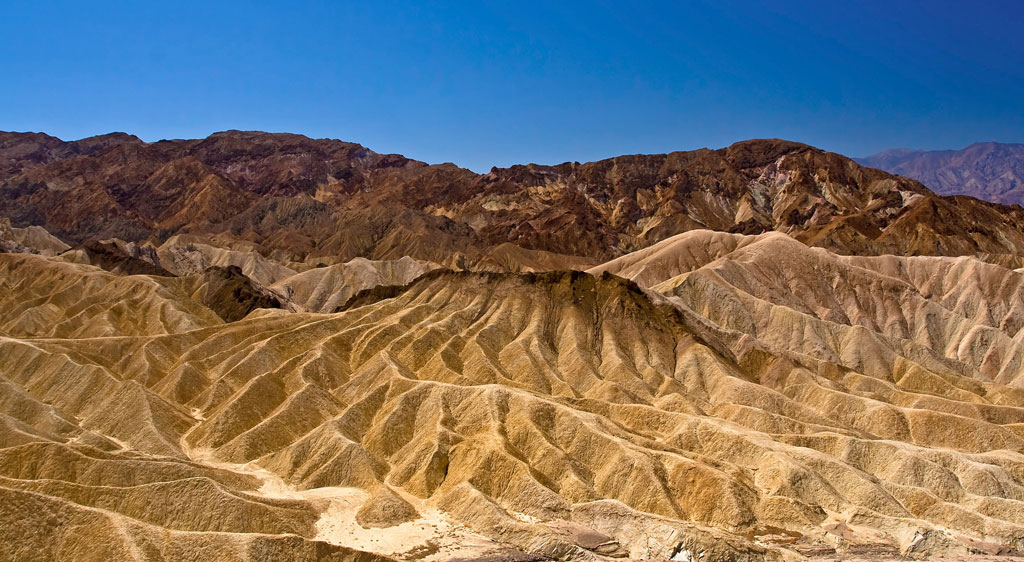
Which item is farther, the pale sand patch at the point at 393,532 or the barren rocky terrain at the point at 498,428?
the barren rocky terrain at the point at 498,428

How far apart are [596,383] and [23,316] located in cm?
9797

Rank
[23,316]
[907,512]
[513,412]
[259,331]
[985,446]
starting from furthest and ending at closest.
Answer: [23,316] < [259,331] < [985,446] < [513,412] < [907,512]

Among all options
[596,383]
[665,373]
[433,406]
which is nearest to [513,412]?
[433,406]

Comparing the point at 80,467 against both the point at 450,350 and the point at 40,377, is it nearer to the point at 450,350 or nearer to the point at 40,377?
the point at 40,377

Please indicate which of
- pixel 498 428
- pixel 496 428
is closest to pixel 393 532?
pixel 496 428

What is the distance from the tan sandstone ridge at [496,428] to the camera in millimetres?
60219

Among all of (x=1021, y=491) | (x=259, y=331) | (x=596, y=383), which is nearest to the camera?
(x=1021, y=491)

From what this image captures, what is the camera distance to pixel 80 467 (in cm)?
6397

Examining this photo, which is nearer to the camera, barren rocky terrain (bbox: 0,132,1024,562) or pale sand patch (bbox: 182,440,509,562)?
pale sand patch (bbox: 182,440,509,562)

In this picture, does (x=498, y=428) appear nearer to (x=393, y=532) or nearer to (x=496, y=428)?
(x=496, y=428)

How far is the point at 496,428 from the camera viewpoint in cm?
7981

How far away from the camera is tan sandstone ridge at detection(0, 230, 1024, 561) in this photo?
60219 mm

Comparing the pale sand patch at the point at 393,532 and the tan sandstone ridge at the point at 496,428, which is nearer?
the pale sand patch at the point at 393,532

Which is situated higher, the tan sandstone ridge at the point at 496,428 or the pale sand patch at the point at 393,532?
the tan sandstone ridge at the point at 496,428
